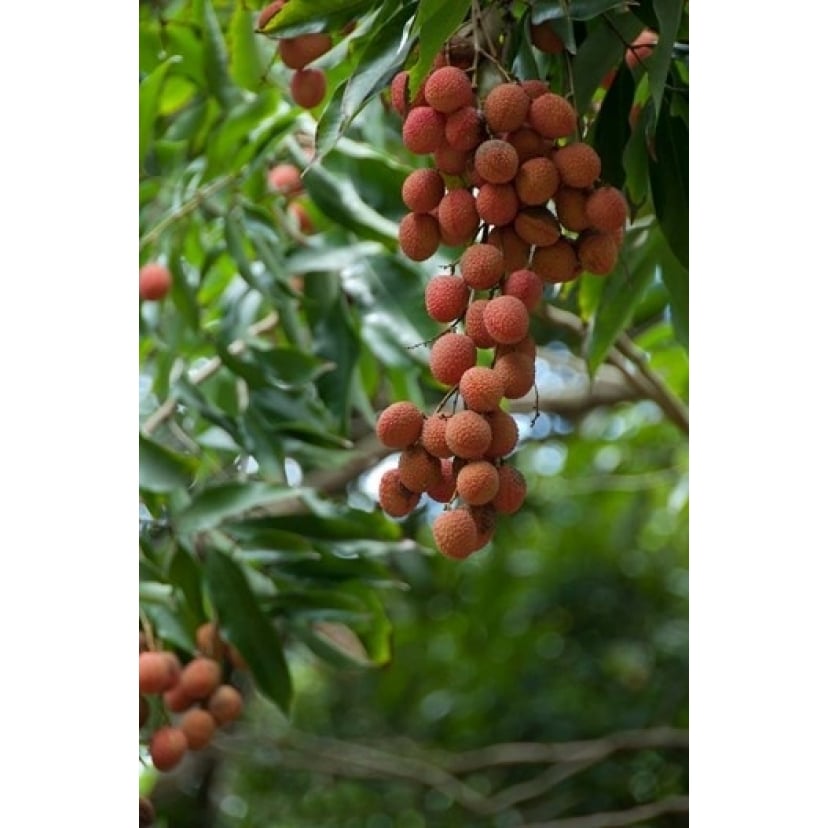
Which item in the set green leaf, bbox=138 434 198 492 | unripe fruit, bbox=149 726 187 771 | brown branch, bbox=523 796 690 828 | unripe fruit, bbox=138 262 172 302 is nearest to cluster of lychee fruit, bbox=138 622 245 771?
unripe fruit, bbox=149 726 187 771

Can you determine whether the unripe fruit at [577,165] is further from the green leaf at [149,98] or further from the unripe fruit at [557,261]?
the green leaf at [149,98]

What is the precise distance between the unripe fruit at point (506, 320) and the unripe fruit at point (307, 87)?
1.31 ft

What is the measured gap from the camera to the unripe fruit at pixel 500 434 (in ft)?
1.95

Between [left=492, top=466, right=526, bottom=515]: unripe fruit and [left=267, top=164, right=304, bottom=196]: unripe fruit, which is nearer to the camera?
[left=492, top=466, right=526, bottom=515]: unripe fruit

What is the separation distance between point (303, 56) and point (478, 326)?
12.0 inches

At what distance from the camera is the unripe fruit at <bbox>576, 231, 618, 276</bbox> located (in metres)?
0.63

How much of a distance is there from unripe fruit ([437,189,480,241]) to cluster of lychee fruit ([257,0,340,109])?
0.18m

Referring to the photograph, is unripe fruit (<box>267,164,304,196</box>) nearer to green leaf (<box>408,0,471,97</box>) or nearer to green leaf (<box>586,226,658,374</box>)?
green leaf (<box>586,226,658,374</box>)

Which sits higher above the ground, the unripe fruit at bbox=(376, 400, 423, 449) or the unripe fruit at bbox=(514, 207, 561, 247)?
the unripe fruit at bbox=(514, 207, 561, 247)

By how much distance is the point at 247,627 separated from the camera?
1173 millimetres

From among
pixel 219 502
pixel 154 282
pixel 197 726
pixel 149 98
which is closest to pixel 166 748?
pixel 197 726

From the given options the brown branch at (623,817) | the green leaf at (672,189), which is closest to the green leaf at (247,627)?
the green leaf at (672,189)

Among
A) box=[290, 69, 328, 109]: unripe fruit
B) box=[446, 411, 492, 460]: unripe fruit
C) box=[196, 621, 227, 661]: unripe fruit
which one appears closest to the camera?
box=[446, 411, 492, 460]: unripe fruit
